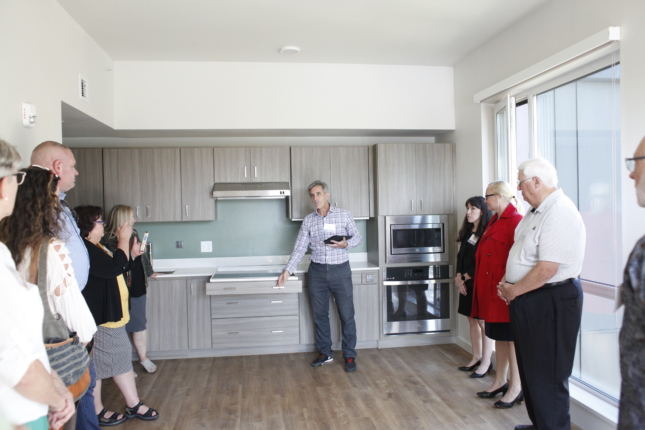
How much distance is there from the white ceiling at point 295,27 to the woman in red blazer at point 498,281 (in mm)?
1346

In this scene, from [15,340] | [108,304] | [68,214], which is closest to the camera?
[15,340]

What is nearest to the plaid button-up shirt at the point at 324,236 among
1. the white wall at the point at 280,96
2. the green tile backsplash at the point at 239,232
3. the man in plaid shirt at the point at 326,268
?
the man in plaid shirt at the point at 326,268

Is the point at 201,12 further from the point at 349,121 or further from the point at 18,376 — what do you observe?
the point at 18,376

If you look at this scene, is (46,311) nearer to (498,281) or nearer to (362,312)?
(498,281)

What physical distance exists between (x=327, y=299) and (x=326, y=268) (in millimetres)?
320

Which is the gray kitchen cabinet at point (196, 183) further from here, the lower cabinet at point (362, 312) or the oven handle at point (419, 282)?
the oven handle at point (419, 282)

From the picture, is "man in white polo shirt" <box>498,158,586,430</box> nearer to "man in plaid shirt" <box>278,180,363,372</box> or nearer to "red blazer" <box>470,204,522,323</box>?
"red blazer" <box>470,204,522,323</box>

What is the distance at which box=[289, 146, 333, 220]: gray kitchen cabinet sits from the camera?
179 inches

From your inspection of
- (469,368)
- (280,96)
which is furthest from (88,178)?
(469,368)

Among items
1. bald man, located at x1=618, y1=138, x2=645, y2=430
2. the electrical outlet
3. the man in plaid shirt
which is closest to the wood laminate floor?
the man in plaid shirt

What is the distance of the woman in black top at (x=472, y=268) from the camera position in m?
3.60

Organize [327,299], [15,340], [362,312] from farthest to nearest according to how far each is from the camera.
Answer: [362,312] → [327,299] → [15,340]

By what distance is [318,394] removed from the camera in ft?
11.2

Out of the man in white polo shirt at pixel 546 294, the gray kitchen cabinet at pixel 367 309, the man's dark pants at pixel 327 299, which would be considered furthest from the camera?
the gray kitchen cabinet at pixel 367 309
